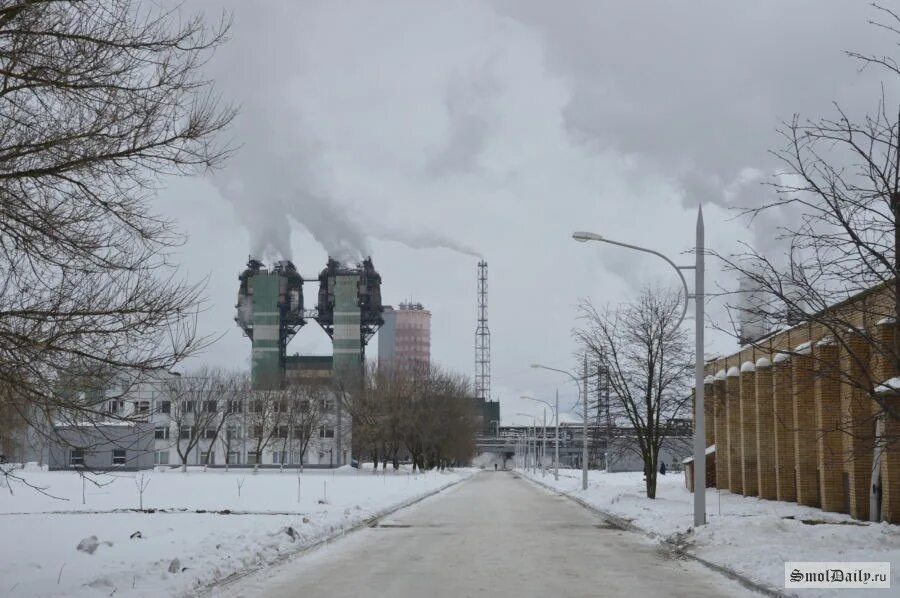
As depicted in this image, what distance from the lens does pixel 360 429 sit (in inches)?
3179

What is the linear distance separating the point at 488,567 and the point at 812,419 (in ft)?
62.6

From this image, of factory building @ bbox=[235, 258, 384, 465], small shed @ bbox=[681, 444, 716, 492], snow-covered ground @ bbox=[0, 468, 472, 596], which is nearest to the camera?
snow-covered ground @ bbox=[0, 468, 472, 596]

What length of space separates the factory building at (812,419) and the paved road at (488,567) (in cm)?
390

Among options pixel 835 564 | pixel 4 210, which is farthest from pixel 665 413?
pixel 4 210

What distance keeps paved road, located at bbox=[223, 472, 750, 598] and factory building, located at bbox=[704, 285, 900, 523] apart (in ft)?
12.8

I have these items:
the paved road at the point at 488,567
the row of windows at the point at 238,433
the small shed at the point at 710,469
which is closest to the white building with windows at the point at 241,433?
the row of windows at the point at 238,433

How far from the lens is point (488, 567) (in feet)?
51.6

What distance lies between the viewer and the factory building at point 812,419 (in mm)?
19844

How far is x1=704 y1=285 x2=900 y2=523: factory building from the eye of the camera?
19844mm

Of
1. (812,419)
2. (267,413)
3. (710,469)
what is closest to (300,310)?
(267,413)

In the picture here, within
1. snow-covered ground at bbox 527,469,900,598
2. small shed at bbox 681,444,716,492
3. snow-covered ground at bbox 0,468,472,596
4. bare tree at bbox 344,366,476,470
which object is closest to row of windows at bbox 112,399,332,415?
bare tree at bbox 344,366,476,470

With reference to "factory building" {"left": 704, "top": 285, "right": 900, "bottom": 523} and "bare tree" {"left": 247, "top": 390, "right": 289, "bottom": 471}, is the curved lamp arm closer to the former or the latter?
"factory building" {"left": 704, "top": 285, "right": 900, "bottom": 523}

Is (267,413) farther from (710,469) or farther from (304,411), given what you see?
(710,469)

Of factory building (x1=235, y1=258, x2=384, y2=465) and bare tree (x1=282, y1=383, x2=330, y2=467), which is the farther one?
factory building (x1=235, y1=258, x2=384, y2=465)
